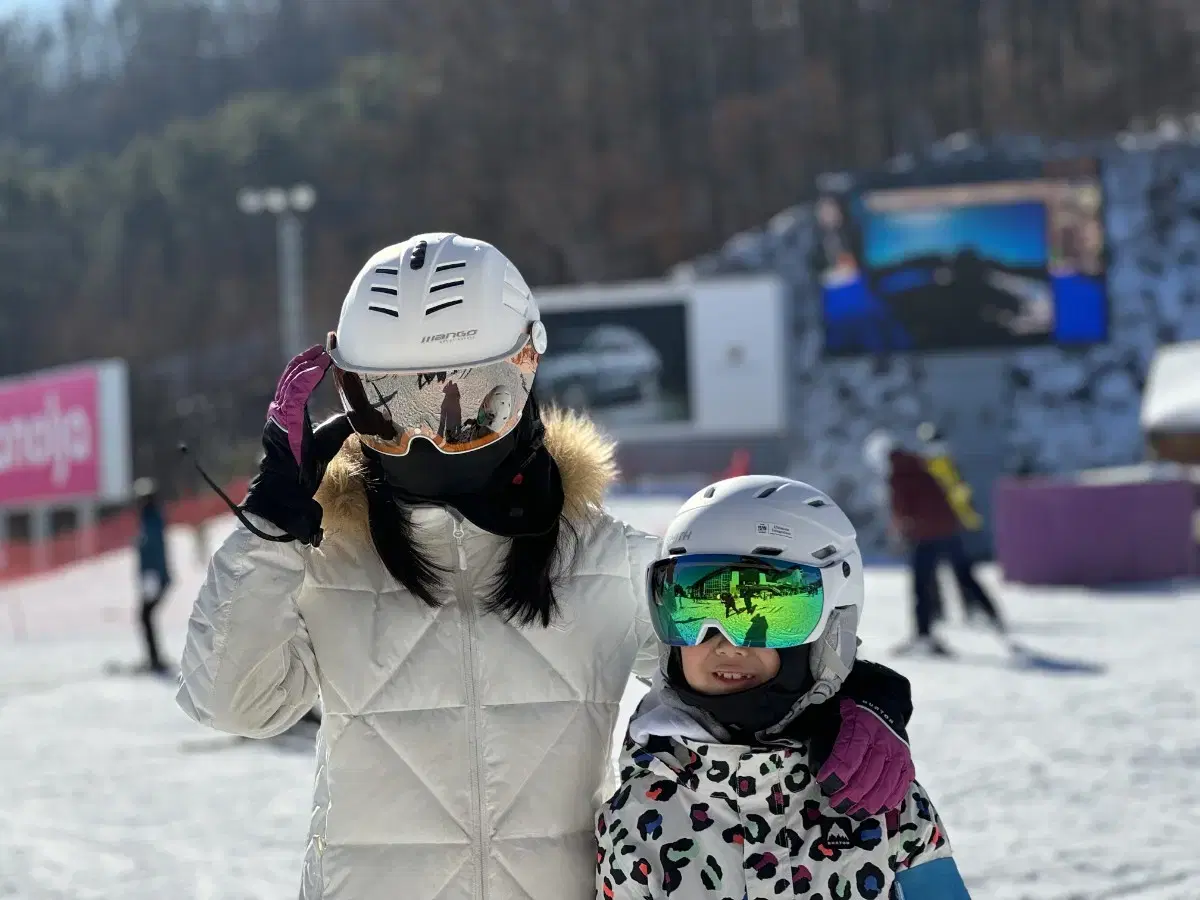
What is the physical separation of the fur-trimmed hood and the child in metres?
0.14

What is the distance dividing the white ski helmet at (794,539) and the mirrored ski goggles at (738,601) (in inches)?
0.5

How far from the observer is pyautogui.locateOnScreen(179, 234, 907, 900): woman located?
189cm

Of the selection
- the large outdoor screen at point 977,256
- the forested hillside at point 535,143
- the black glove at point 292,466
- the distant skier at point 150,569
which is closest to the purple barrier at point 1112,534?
the distant skier at point 150,569

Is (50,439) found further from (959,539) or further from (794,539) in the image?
(794,539)

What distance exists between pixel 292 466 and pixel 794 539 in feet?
2.14

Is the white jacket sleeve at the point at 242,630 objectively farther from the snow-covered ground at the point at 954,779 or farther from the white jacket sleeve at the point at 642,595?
the snow-covered ground at the point at 954,779

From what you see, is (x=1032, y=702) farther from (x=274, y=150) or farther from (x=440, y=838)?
(x=274, y=150)

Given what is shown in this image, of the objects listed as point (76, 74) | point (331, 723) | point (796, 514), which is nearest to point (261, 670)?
point (331, 723)

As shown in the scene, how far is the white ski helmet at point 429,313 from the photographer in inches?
77.8

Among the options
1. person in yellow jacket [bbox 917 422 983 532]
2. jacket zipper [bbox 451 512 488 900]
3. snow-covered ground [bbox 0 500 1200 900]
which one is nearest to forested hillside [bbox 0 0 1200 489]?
person in yellow jacket [bbox 917 422 983 532]

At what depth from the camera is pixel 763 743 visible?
1900 millimetres

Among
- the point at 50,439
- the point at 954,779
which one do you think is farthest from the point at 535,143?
the point at 954,779

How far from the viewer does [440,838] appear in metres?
1.91

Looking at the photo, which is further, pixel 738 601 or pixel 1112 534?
pixel 1112 534
